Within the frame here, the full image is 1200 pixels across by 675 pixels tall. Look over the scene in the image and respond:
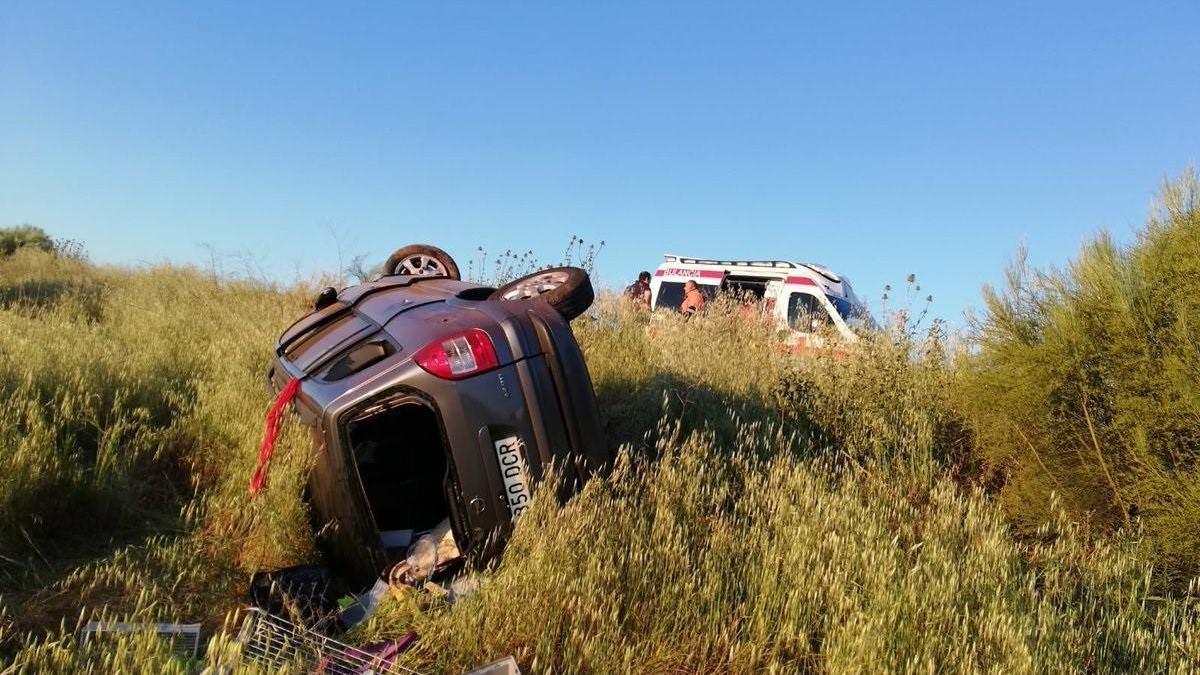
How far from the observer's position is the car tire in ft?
19.9

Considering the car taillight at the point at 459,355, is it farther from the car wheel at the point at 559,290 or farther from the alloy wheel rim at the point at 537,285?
the alloy wheel rim at the point at 537,285

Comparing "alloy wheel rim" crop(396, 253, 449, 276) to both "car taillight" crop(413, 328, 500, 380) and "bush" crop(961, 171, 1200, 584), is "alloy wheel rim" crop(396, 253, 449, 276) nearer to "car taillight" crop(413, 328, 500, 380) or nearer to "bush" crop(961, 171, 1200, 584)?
"car taillight" crop(413, 328, 500, 380)

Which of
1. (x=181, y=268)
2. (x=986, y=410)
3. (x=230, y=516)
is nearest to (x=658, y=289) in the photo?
(x=181, y=268)

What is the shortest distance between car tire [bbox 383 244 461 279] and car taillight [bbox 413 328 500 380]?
2935mm

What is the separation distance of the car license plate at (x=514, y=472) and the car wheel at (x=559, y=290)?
3.24ft

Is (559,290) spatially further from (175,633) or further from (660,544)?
(175,633)

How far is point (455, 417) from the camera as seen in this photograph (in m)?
3.10

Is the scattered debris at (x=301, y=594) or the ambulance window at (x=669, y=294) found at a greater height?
the ambulance window at (x=669, y=294)

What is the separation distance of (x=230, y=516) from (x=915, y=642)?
306 centimetres

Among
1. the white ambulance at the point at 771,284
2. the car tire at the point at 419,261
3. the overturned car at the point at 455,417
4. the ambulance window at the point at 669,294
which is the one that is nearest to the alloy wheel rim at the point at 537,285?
the overturned car at the point at 455,417

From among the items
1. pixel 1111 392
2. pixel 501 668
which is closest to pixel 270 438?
pixel 501 668

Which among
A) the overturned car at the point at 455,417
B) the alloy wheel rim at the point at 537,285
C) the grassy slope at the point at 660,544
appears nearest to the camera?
the grassy slope at the point at 660,544

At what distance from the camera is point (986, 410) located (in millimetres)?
4543

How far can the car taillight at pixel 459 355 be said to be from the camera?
3.14 m
